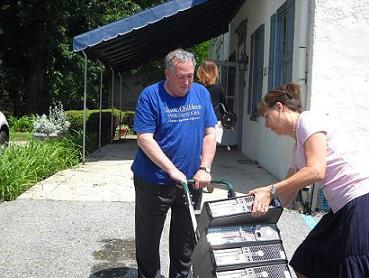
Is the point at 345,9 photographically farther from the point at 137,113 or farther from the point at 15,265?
the point at 15,265

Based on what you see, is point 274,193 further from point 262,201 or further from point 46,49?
point 46,49

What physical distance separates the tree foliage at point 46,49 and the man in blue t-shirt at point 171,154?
1623 cm

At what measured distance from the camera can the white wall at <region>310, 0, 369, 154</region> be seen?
21.5 feet

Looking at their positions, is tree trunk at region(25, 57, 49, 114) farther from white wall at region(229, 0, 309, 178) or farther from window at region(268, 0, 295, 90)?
Result: window at region(268, 0, 295, 90)

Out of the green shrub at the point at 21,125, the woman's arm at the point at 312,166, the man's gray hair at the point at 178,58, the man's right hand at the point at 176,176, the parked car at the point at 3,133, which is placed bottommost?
the green shrub at the point at 21,125

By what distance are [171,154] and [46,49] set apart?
56.9 ft

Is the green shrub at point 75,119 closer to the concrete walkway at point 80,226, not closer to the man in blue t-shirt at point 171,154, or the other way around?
the concrete walkway at point 80,226

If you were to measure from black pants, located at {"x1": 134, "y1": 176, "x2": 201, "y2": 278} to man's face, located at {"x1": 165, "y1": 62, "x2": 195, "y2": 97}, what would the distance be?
66 cm

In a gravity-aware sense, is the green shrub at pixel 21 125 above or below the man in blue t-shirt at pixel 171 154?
below

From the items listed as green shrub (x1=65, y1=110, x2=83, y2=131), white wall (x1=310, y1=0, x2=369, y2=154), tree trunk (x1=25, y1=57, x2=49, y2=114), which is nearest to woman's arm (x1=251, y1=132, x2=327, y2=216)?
white wall (x1=310, y1=0, x2=369, y2=154)

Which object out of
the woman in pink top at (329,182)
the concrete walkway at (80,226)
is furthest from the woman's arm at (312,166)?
the concrete walkway at (80,226)

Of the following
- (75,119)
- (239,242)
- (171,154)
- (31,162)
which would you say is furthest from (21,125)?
(239,242)

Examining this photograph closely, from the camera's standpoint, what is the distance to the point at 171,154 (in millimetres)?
3693

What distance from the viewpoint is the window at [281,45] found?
7.72 metres
